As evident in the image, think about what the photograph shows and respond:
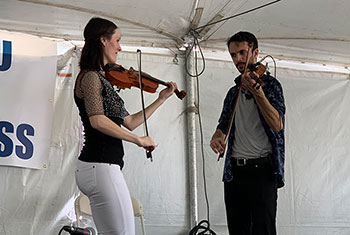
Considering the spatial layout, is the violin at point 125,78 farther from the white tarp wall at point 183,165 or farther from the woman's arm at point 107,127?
the white tarp wall at point 183,165

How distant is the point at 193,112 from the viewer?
3.16 metres

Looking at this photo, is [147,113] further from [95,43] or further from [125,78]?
[95,43]

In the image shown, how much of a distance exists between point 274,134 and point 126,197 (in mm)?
755

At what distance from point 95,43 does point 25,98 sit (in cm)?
136

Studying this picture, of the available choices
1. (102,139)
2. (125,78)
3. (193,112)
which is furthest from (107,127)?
(193,112)

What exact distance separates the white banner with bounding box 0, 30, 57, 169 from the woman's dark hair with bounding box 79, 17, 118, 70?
1334 millimetres

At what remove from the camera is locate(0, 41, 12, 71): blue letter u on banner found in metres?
2.75

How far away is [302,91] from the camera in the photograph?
11.6 feet

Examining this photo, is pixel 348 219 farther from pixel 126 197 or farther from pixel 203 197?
pixel 126 197

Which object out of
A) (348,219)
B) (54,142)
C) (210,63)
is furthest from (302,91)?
(54,142)

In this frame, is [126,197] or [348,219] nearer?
[126,197]

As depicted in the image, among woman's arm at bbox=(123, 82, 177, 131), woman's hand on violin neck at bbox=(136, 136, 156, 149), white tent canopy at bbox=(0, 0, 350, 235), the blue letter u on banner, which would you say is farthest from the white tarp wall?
woman's hand on violin neck at bbox=(136, 136, 156, 149)

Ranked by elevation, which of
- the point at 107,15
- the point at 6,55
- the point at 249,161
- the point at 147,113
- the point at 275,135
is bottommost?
the point at 249,161

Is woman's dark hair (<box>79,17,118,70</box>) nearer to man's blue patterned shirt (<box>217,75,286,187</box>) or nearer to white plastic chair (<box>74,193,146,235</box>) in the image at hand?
man's blue patterned shirt (<box>217,75,286,187</box>)
